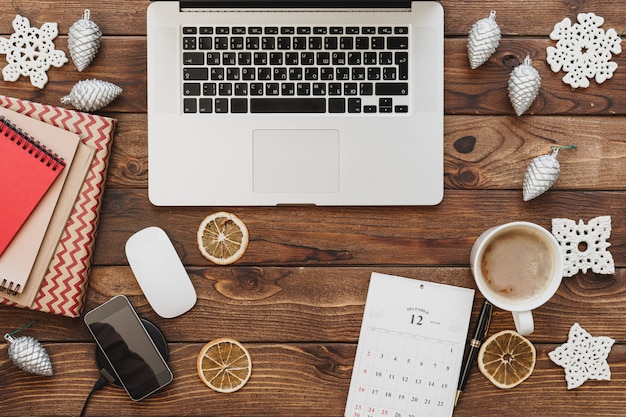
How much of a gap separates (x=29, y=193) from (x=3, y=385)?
308 mm

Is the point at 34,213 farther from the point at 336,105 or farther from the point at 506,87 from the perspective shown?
the point at 506,87

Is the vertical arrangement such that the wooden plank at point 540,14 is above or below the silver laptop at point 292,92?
above

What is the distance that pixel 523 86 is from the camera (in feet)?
2.86

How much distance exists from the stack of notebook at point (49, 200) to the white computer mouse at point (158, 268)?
75 millimetres

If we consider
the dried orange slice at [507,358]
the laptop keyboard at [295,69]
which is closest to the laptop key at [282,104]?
the laptop keyboard at [295,69]

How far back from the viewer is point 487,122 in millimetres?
913

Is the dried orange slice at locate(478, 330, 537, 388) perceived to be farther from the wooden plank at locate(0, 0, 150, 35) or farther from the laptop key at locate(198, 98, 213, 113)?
the wooden plank at locate(0, 0, 150, 35)

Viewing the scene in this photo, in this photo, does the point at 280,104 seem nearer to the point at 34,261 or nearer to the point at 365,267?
the point at 365,267

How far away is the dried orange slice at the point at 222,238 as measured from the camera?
897mm

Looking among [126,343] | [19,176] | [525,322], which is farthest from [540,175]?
[19,176]

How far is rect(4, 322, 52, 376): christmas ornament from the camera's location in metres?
0.87

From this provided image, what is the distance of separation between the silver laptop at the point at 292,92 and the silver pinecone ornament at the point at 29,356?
314 millimetres

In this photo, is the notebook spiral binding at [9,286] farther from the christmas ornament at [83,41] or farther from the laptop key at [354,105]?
the laptop key at [354,105]

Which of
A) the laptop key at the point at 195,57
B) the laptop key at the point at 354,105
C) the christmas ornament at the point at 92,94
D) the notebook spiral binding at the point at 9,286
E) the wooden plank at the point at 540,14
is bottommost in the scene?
the notebook spiral binding at the point at 9,286
